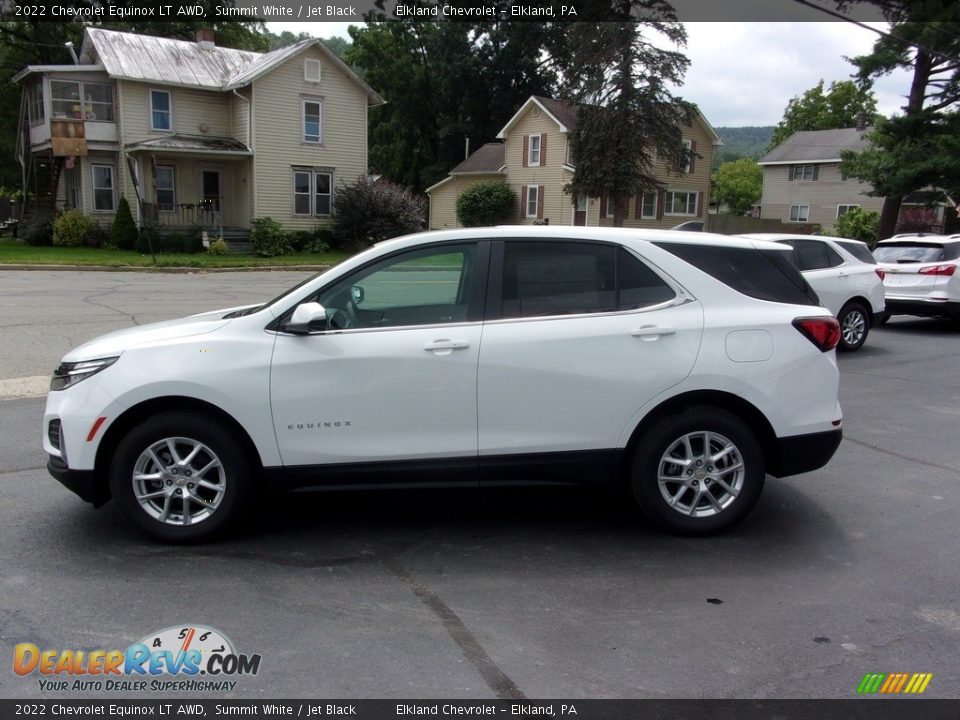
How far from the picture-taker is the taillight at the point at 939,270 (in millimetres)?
13891

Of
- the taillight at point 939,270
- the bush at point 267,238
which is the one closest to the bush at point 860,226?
the taillight at point 939,270

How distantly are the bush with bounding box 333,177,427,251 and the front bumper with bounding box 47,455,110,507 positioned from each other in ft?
96.7

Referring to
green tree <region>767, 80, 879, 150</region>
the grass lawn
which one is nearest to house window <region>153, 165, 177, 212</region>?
the grass lawn

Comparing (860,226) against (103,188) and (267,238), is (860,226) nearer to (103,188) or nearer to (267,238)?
(267,238)

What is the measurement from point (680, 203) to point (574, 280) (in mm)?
44794

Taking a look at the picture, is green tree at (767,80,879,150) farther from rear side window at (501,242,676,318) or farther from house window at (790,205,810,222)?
rear side window at (501,242,676,318)

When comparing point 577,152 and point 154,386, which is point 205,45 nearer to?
point 577,152

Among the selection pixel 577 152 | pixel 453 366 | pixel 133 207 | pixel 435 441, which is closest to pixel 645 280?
Answer: pixel 453 366

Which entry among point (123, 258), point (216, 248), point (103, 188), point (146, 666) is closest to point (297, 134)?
point (216, 248)

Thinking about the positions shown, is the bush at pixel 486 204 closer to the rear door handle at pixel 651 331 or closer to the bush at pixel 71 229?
the bush at pixel 71 229

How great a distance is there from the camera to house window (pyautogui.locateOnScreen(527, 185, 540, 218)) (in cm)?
4600

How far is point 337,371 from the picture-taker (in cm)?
447

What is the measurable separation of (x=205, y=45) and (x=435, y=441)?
118 ft

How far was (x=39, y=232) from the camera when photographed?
31547 millimetres
